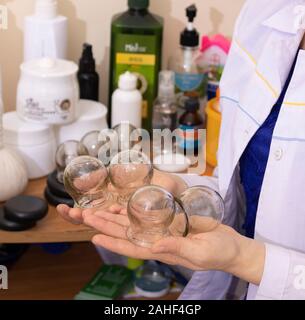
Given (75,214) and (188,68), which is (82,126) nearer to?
(188,68)

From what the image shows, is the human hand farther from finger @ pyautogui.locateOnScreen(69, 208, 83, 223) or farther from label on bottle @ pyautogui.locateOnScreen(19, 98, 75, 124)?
label on bottle @ pyautogui.locateOnScreen(19, 98, 75, 124)

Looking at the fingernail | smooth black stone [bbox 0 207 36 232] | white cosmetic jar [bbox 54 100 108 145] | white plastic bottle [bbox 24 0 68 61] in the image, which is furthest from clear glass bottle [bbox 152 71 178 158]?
the fingernail

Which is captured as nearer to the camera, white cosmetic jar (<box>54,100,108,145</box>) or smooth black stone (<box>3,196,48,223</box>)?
smooth black stone (<box>3,196,48,223</box>)

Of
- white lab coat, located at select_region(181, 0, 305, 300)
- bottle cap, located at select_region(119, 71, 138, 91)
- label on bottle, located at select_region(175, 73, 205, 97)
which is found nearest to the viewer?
white lab coat, located at select_region(181, 0, 305, 300)

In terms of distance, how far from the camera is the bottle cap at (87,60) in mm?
Answer: 1312

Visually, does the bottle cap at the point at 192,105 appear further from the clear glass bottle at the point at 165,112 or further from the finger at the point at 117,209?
the finger at the point at 117,209

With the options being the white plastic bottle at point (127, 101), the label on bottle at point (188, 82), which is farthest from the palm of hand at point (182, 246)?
the label on bottle at point (188, 82)

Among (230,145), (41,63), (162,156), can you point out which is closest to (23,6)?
(41,63)

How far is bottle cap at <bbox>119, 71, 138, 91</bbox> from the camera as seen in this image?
130cm

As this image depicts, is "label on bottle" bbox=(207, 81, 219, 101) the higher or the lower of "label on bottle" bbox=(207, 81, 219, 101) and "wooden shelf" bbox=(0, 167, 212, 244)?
the higher

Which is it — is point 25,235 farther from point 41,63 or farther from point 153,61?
point 153,61

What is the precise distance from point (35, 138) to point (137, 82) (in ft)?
0.89

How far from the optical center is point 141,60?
1346 mm

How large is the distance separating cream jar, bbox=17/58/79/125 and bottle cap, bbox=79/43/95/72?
0.09 meters
